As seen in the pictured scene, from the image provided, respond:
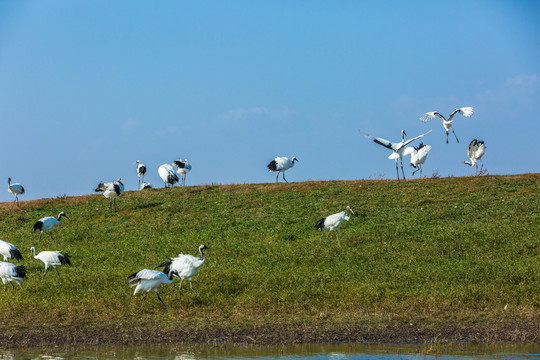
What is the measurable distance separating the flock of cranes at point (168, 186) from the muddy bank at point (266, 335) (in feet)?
5.23

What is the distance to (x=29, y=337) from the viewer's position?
43.2ft

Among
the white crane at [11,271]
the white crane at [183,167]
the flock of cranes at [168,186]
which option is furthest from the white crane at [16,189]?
the white crane at [11,271]

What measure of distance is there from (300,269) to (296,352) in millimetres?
6047

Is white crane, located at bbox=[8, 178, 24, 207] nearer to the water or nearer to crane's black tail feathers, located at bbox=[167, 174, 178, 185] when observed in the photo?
crane's black tail feathers, located at bbox=[167, 174, 178, 185]

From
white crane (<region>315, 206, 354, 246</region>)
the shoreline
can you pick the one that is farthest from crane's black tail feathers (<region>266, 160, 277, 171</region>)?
the shoreline

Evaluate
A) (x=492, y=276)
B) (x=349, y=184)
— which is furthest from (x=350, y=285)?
(x=349, y=184)

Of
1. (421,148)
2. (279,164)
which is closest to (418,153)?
(421,148)

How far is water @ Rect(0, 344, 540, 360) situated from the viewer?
38.1 feet

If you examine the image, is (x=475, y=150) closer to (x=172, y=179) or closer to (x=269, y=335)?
(x=172, y=179)

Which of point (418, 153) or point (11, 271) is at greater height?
point (418, 153)

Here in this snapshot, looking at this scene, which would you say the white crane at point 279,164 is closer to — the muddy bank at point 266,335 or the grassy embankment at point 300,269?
the grassy embankment at point 300,269

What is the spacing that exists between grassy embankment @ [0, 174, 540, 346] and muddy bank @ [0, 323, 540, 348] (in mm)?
42

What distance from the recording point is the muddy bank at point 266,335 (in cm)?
1284

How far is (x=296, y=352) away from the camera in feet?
39.5
